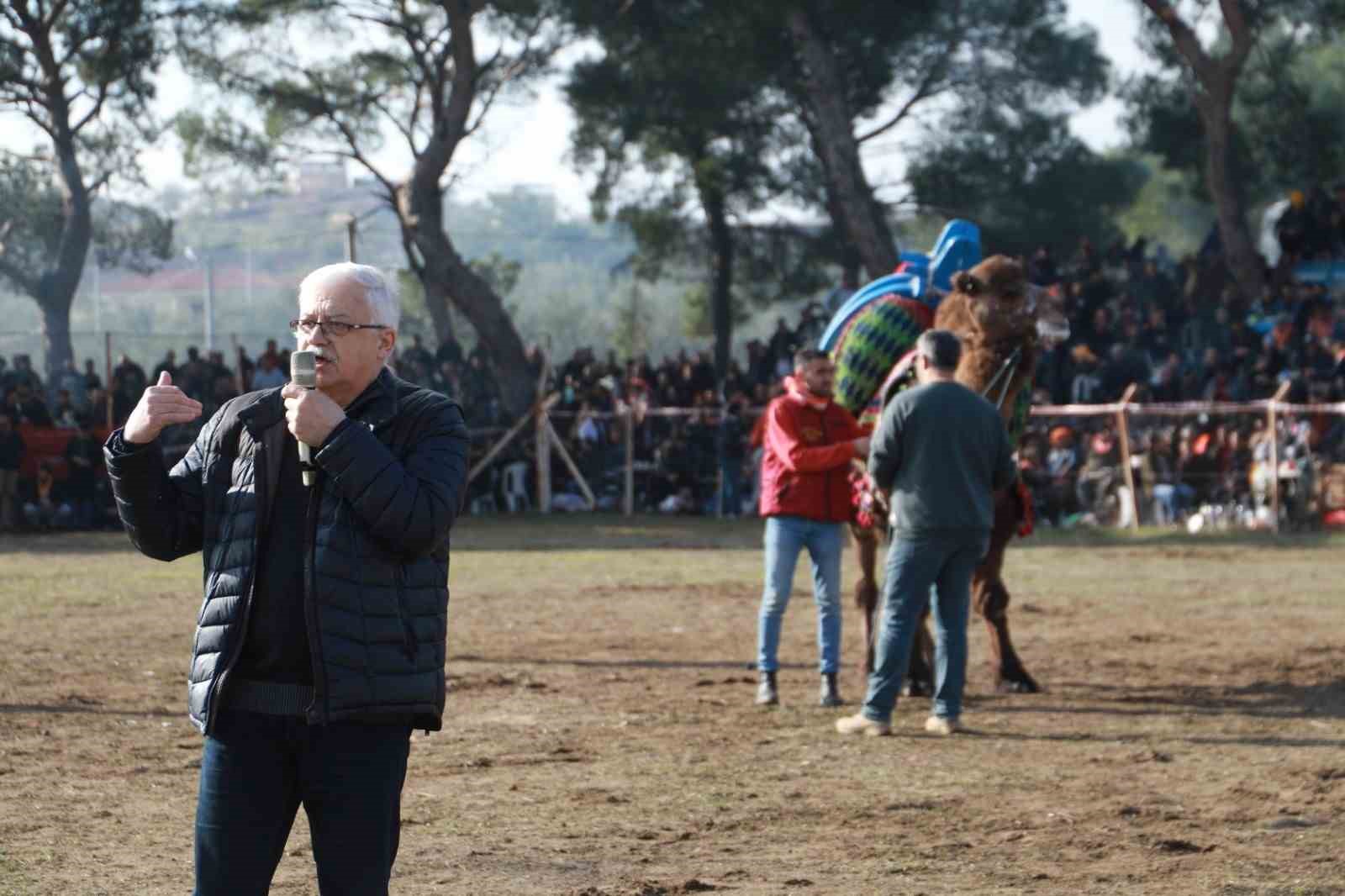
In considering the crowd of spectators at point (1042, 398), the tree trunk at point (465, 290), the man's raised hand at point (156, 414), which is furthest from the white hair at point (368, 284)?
the tree trunk at point (465, 290)

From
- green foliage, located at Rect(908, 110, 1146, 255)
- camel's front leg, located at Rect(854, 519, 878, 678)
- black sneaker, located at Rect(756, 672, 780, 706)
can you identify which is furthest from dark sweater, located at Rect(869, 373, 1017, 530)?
green foliage, located at Rect(908, 110, 1146, 255)

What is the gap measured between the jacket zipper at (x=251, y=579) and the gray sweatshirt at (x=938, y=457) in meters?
5.07

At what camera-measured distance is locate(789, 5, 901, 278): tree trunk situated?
30.6 m

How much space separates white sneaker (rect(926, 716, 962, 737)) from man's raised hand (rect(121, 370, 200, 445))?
5567 mm

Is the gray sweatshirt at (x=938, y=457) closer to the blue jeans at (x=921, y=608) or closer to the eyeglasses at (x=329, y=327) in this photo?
the blue jeans at (x=921, y=608)

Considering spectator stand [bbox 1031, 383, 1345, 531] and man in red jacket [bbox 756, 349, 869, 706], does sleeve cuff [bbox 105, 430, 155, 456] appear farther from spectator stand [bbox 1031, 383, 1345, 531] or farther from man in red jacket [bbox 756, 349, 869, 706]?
spectator stand [bbox 1031, 383, 1345, 531]

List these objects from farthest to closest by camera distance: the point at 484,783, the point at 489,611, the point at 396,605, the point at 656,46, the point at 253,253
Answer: the point at 253,253
the point at 656,46
the point at 489,611
the point at 484,783
the point at 396,605

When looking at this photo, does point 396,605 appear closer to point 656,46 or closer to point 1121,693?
point 1121,693

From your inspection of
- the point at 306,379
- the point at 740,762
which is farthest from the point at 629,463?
the point at 306,379

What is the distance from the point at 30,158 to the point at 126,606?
23532 millimetres

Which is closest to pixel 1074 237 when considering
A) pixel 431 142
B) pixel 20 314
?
pixel 431 142

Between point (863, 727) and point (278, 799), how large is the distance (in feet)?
17.1

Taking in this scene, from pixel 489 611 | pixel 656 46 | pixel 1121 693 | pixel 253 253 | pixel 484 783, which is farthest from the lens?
pixel 253 253

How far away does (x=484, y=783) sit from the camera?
25.7ft
